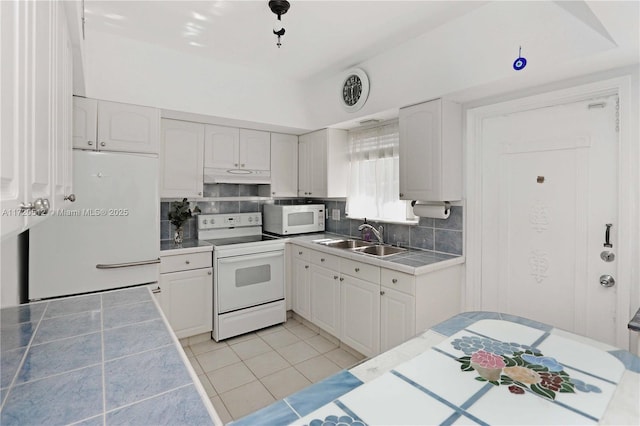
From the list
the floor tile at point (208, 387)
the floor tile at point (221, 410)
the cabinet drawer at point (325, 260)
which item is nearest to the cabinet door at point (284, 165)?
the cabinet drawer at point (325, 260)

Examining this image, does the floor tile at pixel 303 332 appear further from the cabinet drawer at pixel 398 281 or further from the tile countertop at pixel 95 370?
the tile countertop at pixel 95 370

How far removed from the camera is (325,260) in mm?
3039

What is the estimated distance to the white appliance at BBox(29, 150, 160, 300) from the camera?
2.09 meters

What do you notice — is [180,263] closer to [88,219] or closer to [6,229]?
[88,219]

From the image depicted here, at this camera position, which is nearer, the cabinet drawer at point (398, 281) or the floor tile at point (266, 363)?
the cabinet drawer at point (398, 281)

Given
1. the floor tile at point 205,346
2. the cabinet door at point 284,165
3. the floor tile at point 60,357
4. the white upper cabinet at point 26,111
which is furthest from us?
the cabinet door at point 284,165

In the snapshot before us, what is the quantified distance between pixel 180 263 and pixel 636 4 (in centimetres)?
323

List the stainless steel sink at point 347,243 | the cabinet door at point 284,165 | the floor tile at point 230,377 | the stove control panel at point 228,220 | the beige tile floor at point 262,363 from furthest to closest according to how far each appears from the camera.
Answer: the cabinet door at point 284,165 → the stove control panel at point 228,220 → the stainless steel sink at point 347,243 → the floor tile at point 230,377 → the beige tile floor at point 262,363

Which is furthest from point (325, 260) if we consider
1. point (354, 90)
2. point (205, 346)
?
point (354, 90)

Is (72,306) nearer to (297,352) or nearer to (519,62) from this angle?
(297,352)

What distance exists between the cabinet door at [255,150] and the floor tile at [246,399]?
2.11 metres

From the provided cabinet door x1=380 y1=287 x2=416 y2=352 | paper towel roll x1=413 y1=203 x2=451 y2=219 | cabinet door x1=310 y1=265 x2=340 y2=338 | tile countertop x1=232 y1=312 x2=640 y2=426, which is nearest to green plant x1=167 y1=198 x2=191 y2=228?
cabinet door x1=310 y1=265 x2=340 y2=338

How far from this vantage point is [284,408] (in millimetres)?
774

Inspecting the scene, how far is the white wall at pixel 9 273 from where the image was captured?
64.1 inches
